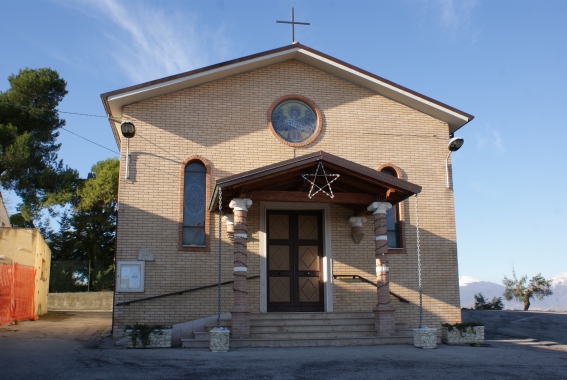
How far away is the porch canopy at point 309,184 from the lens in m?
11.8

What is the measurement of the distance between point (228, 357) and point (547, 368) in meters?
5.02

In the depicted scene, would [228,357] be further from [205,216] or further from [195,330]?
[205,216]

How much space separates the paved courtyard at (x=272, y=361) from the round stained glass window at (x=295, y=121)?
18.0ft

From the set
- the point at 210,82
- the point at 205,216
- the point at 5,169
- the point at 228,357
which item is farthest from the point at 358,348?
the point at 5,169

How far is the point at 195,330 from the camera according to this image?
1241 cm

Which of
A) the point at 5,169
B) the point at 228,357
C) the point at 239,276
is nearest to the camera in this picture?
the point at 228,357

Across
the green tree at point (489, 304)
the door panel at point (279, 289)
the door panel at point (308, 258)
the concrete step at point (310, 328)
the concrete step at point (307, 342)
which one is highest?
the door panel at point (308, 258)

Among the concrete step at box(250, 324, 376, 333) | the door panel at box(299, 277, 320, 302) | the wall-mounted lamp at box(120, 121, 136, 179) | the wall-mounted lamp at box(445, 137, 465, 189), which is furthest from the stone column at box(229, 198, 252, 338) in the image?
the wall-mounted lamp at box(445, 137, 465, 189)

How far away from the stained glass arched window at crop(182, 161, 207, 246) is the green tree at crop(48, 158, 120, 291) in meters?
19.8

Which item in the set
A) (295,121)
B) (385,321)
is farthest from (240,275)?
(295,121)

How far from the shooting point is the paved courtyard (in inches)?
323

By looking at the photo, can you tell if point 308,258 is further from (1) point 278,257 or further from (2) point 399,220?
(2) point 399,220

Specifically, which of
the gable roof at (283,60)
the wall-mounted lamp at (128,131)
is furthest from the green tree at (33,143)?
the wall-mounted lamp at (128,131)

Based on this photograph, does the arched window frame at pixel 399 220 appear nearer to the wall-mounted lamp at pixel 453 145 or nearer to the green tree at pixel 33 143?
the wall-mounted lamp at pixel 453 145
